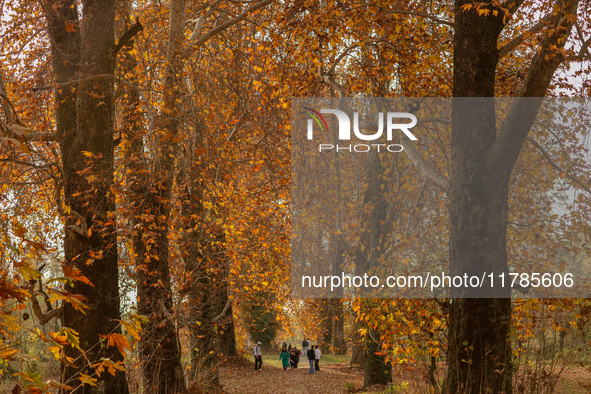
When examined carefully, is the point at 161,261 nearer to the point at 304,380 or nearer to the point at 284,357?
the point at 304,380

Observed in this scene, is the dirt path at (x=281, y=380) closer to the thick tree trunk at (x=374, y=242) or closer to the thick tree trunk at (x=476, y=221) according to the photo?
the thick tree trunk at (x=374, y=242)

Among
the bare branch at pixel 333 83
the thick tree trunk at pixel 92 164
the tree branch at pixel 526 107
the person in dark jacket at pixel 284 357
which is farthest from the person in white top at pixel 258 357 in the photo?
the tree branch at pixel 526 107

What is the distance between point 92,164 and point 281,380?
12.9 metres

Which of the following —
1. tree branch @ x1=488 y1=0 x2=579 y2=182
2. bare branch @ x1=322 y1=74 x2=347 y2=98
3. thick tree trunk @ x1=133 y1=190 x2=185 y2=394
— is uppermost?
bare branch @ x1=322 y1=74 x2=347 y2=98

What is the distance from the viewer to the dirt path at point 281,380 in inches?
589

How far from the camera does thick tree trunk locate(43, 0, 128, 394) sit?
23.8 feet

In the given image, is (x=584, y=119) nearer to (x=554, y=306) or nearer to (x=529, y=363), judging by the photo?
(x=554, y=306)

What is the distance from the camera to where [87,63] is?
302 inches

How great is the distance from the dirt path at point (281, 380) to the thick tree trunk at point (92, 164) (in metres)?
7.22

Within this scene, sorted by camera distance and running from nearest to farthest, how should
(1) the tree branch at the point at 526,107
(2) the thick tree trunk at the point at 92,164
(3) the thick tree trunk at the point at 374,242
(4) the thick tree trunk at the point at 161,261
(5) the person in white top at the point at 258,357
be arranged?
(1) the tree branch at the point at 526,107
(2) the thick tree trunk at the point at 92,164
(4) the thick tree trunk at the point at 161,261
(3) the thick tree trunk at the point at 374,242
(5) the person in white top at the point at 258,357

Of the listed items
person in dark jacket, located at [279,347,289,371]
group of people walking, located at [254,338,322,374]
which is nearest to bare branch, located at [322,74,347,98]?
group of people walking, located at [254,338,322,374]

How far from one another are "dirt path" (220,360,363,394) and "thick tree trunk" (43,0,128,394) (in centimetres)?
722

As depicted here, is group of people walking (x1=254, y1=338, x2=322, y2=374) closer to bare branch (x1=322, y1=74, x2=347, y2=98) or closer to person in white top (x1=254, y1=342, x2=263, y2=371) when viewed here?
person in white top (x1=254, y1=342, x2=263, y2=371)

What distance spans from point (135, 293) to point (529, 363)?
7245 mm
